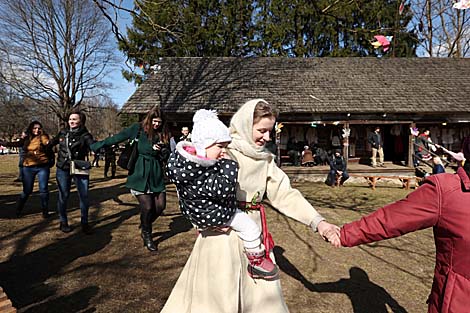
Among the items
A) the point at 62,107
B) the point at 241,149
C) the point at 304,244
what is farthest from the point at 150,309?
the point at 62,107

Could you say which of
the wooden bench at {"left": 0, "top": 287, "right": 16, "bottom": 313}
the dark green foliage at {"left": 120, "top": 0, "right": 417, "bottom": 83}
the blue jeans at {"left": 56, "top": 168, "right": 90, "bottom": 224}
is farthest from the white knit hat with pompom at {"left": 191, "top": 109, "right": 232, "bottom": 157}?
the dark green foliage at {"left": 120, "top": 0, "right": 417, "bottom": 83}

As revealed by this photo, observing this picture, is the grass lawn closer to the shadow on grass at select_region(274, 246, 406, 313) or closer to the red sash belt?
the shadow on grass at select_region(274, 246, 406, 313)

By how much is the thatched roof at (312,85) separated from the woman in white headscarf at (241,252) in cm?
1185

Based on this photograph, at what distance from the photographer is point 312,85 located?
15758mm

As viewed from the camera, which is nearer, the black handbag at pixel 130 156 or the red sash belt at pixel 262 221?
the red sash belt at pixel 262 221

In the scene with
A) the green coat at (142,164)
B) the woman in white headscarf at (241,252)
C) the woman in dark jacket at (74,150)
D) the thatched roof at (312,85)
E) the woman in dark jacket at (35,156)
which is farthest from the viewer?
the thatched roof at (312,85)

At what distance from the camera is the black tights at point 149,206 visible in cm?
464

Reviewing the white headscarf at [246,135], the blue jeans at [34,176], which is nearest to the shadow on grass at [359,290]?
the white headscarf at [246,135]

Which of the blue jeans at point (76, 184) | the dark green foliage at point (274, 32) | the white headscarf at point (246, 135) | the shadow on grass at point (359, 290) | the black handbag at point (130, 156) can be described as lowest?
the shadow on grass at point (359, 290)

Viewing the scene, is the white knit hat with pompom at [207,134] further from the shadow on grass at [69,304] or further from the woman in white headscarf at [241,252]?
the shadow on grass at [69,304]

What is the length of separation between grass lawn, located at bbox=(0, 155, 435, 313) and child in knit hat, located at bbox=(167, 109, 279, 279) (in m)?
1.69

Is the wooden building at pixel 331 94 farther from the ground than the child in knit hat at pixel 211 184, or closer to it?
farther from the ground

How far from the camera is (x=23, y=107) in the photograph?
932 inches

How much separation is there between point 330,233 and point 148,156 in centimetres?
315
